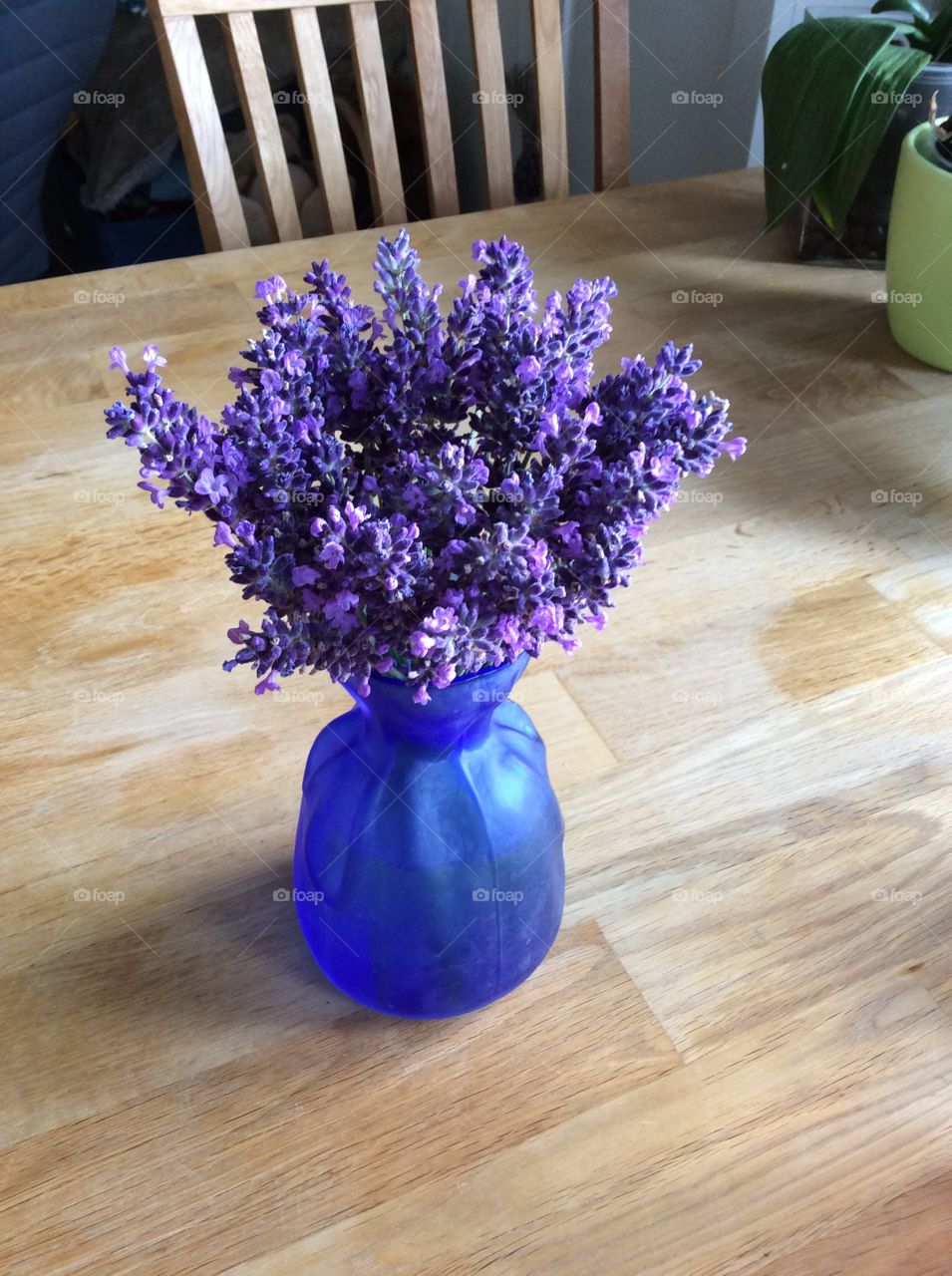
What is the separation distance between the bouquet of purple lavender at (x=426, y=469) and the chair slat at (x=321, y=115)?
0.81 meters

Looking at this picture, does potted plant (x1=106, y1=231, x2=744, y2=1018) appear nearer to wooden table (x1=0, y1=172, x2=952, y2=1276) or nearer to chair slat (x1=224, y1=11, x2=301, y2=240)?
wooden table (x1=0, y1=172, x2=952, y2=1276)

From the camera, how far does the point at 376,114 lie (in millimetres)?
1196

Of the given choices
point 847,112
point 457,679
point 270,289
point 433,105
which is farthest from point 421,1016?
point 433,105

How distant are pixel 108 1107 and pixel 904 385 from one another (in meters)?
0.86

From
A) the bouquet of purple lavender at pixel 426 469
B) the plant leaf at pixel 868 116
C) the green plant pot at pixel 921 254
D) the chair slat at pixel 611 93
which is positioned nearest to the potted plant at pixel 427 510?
the bouquet of purple lavender at pixel 426 469

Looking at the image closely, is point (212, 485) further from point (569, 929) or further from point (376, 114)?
point (376, 114)

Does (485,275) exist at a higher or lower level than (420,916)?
higher

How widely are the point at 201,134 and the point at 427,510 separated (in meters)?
0.92

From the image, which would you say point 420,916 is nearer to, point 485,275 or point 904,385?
point 485,275

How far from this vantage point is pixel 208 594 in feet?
2.64

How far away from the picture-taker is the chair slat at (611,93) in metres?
1.22

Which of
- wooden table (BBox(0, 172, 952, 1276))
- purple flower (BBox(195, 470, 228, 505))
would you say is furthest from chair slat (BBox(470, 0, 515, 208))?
purple flower (BBox(195, 470, 228, 505))

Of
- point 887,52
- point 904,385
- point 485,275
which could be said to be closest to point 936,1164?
point 485,275

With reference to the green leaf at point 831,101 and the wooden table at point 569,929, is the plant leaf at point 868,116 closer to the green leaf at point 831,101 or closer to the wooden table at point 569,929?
the green leaf at point 831,101
